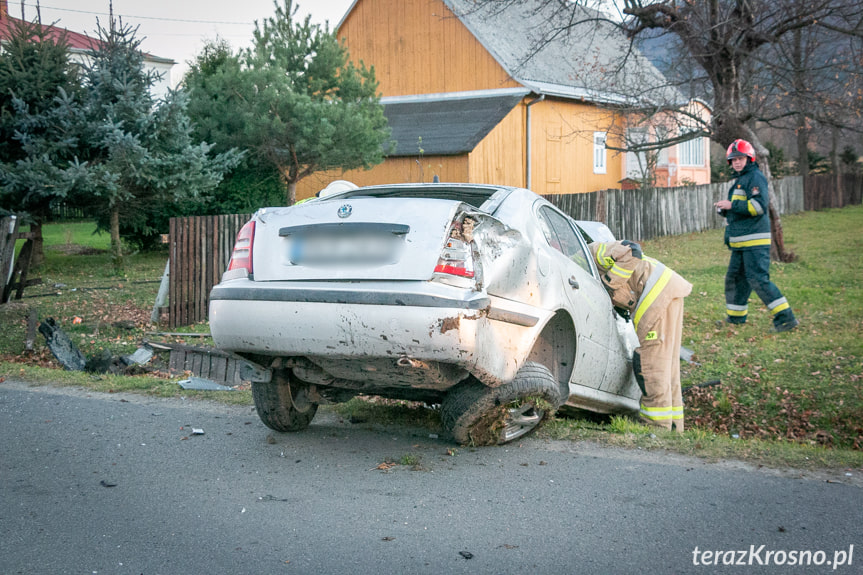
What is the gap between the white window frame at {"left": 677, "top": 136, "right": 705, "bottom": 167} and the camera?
34.1m

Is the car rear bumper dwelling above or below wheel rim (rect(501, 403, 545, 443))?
above

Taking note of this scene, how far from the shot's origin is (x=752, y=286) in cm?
970

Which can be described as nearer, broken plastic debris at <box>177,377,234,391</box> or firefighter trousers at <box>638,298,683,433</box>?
firefighter trousers at <box>638,298,683,433</box>

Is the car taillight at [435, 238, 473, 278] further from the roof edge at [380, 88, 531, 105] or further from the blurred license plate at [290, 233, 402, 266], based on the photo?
the roof edge at [380, 88, 531, 105]

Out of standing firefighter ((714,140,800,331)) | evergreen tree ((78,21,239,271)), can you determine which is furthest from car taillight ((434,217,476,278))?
evergreen tree ((78,21,239,271))

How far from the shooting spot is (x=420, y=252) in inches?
166

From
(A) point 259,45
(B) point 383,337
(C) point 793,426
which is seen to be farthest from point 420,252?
(A) point 259,45

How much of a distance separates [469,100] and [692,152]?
42.9 feet

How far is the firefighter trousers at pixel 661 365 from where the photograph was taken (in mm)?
6098

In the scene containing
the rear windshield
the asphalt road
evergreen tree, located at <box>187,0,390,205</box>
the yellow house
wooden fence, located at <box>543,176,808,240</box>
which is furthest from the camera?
the yellow house

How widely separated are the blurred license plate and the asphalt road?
1182 mm

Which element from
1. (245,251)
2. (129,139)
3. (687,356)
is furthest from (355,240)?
(129,139)

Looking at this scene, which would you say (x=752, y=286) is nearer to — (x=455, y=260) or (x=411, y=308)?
(x=455, y=260)

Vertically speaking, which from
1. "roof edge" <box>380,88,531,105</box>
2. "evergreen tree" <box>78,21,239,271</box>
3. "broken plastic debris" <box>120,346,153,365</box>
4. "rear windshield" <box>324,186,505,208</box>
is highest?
"roof edge" <box>380,88,531,105</box>
